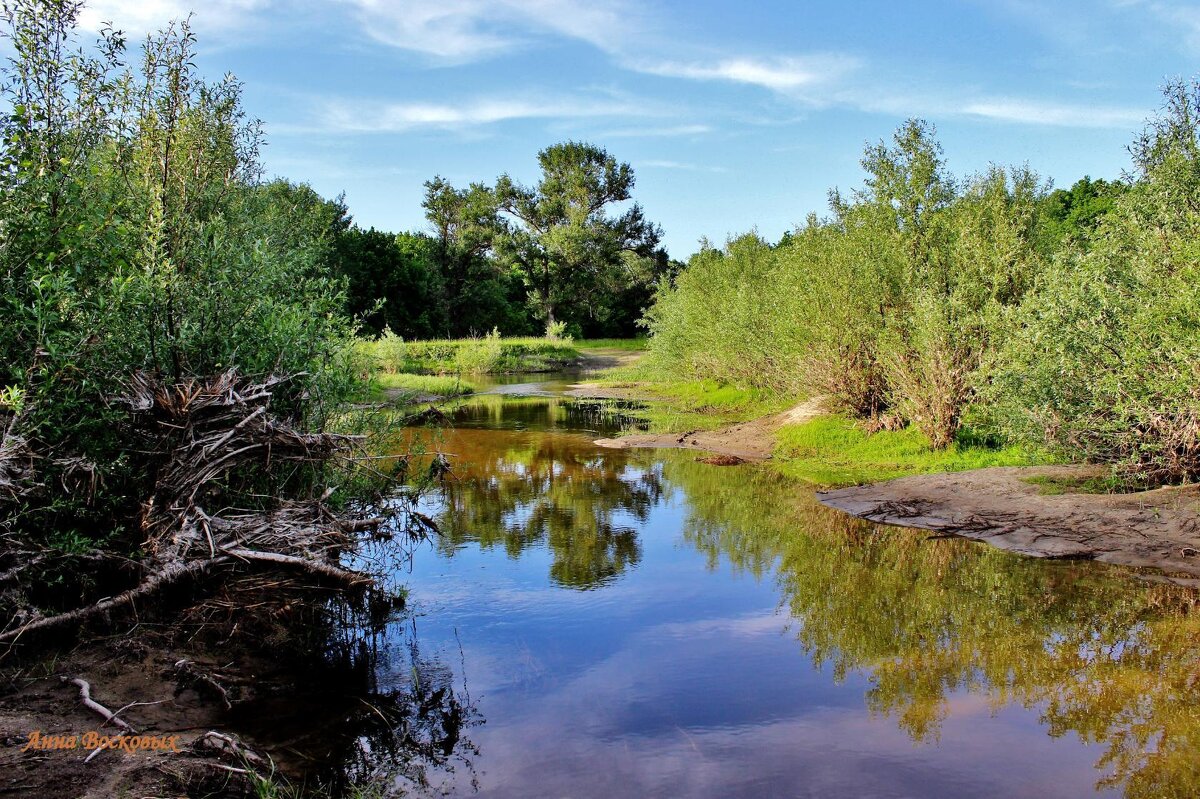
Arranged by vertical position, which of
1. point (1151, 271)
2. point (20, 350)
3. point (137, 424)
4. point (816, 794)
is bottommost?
point (816, 794)

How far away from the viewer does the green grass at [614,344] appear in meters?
83.6

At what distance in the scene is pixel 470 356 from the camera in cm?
6128

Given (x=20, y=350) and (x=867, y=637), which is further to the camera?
(x=867, y=637)

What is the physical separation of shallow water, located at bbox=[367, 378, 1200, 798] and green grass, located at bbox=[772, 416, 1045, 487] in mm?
3637

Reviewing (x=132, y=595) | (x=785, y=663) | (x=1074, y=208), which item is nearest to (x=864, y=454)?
(x=785, y=663)

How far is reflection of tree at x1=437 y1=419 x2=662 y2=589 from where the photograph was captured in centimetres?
1545

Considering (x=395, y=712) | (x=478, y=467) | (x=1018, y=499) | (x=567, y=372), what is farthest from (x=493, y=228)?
(x=395, y=712)

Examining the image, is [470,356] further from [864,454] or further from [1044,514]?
[1044,514]

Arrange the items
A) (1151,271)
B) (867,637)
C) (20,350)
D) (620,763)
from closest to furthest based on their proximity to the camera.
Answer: (620,763) → (20,350) → (867,637) → (1151,271)

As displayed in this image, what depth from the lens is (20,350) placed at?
850 centimetres

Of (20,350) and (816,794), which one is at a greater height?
(20,350)

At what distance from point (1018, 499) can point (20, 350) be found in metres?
16.6

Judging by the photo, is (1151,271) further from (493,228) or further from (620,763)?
(493,228)

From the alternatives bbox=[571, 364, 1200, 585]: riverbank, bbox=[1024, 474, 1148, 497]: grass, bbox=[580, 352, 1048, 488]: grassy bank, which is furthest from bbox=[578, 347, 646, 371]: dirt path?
bbox=[1024, 474, 1148, 497]: grass
